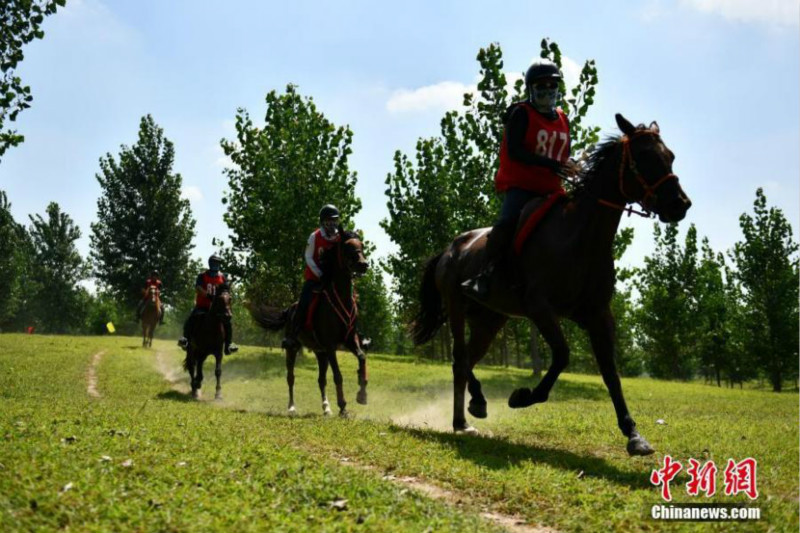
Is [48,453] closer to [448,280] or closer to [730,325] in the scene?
[448,280]

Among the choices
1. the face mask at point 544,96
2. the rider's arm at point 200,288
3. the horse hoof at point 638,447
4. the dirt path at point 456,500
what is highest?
the face mask at point 544,96

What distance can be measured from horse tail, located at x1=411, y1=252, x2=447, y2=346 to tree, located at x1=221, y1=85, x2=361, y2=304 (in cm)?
2137

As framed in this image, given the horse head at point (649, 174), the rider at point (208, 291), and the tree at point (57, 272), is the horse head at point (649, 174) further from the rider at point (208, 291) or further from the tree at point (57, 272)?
the tree at point (57, 272)

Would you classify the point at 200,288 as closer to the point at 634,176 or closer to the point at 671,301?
the point at 634,176

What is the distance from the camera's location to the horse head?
752cm

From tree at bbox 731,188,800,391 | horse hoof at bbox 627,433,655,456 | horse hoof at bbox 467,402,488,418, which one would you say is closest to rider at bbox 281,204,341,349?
horse hoof at bbox 467,402,488,418

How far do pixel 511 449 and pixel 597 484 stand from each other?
2088 mm

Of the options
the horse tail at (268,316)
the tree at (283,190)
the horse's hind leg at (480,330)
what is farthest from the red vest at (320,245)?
the tree at (283,190)

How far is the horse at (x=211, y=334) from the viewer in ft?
61.6

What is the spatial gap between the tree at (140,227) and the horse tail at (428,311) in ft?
173

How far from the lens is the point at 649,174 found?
7.80m

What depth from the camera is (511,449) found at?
347 inches

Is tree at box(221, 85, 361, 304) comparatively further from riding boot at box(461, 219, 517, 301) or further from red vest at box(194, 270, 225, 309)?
riding boot at box(461, 219, 517, 301)

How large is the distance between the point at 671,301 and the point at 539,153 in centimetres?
4648
